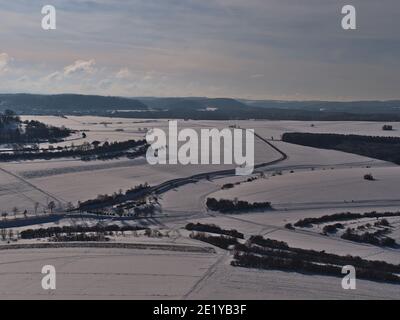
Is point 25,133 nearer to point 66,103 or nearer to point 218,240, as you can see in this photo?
point 218,240

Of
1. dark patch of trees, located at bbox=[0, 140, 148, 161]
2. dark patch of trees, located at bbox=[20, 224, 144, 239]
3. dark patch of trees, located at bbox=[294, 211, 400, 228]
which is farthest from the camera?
dark patch of trees, located at bbox=[0, 140, 148, 161]

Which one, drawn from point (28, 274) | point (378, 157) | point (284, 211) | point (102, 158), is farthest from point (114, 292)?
point (378, 157)

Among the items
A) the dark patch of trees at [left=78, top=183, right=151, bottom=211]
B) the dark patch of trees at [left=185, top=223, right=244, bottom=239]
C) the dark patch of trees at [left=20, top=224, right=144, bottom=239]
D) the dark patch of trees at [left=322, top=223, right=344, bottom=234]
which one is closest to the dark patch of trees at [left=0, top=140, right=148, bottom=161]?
the dark patch of trees at [left=78, top=183, right=151, bottom=211]

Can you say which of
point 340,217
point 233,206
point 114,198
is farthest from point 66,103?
point 340,217

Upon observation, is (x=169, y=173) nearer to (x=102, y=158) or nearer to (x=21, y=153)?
(x=102, y=158)

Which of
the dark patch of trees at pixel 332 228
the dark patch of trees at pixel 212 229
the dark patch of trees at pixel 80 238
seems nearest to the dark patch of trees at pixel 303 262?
the dark patch of trees at pixel 212 229

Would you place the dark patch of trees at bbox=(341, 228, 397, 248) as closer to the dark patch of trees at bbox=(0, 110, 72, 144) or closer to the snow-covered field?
the snow-covered field
